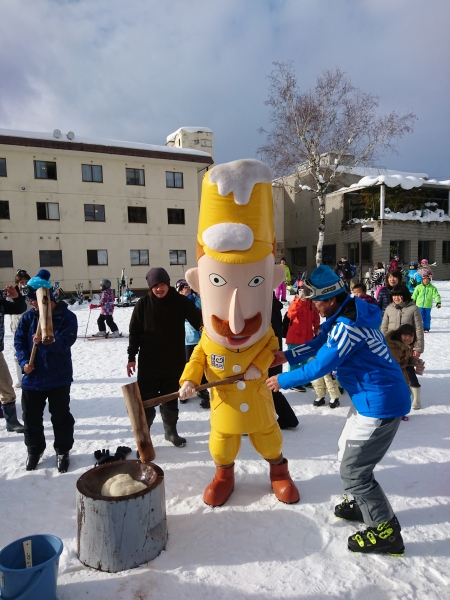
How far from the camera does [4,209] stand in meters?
19.7

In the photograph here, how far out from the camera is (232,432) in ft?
9.98

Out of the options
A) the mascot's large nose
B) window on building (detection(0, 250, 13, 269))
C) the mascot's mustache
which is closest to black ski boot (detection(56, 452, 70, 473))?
the mascot's mustache

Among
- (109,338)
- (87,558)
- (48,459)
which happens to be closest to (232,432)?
(87,558)

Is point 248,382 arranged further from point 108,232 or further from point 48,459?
point 108,232

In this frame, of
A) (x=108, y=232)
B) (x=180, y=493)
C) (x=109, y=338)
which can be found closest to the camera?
(x=180, y=493)

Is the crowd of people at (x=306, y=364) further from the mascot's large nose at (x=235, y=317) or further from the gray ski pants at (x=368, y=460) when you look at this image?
the mascot's large nose at (x=235, y=317)

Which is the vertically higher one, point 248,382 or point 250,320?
point 250,320

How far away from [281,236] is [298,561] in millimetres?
29482

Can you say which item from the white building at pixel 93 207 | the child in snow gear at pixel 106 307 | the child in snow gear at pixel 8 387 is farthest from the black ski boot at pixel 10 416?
the white building at pixel 93 207

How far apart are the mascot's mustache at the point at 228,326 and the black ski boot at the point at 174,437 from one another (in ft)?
5.81

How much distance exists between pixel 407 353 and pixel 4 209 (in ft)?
69.4

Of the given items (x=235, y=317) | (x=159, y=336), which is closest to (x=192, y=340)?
(x=159, y=336)

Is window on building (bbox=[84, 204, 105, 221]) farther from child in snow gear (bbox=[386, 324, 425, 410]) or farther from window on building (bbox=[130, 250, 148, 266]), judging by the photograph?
child in snow gear (bbox=[386, 324, 425, 410])

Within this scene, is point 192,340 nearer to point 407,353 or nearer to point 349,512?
point 407,353
